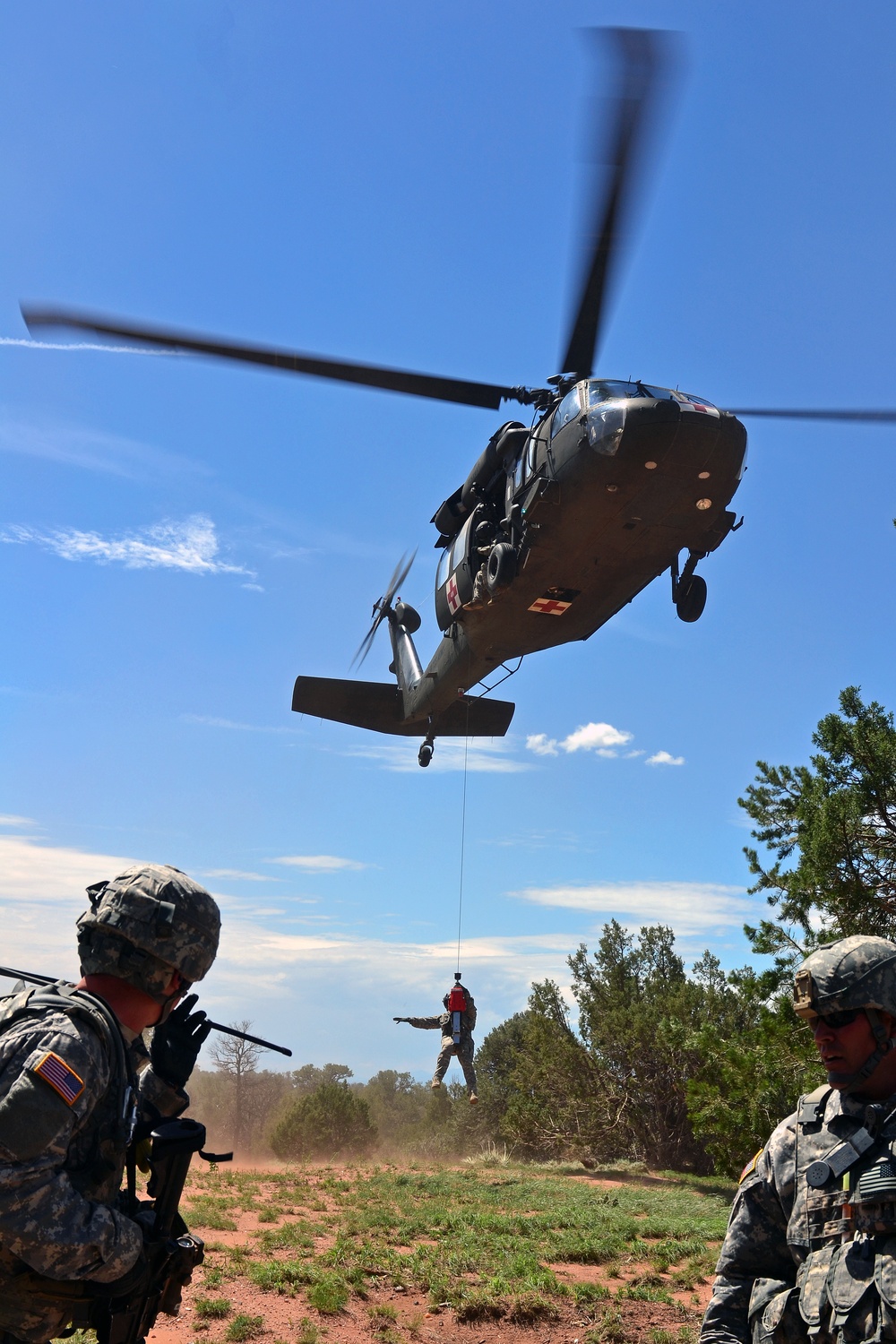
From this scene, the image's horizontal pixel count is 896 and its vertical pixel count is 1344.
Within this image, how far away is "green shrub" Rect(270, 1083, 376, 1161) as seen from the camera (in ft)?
76.4

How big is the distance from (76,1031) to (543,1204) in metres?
13.3

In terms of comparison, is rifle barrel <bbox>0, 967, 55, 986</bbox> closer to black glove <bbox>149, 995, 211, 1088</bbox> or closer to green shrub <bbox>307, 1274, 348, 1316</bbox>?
black glove <bbox>149, 995, 211, 1088</bbox>

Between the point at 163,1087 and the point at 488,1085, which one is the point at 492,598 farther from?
the point at 488,1085

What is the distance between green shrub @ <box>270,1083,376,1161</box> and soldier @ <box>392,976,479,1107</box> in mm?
9759

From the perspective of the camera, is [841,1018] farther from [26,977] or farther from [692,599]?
[692,599]

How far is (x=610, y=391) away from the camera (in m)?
10.1

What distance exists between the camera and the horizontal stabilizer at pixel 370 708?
15852 millimetres

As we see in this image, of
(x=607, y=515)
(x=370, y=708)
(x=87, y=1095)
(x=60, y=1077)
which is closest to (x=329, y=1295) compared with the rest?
(x=87, y=1095)

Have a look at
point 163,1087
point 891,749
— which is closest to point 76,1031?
point 163,1087

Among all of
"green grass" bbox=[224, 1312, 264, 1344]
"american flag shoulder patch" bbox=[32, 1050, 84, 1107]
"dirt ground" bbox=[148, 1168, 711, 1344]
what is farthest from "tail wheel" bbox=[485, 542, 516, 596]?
"american flag shoulder patch" bbox=[32, 1050, 84, 1107]

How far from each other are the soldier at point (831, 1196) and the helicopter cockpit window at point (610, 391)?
773cm

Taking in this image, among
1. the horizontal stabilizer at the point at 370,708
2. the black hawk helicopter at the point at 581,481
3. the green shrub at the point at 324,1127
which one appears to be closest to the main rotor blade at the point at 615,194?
the black hawk helicopter at the point at 581,481

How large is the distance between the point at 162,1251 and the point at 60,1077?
628 millimetres

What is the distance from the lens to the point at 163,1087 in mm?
3240
